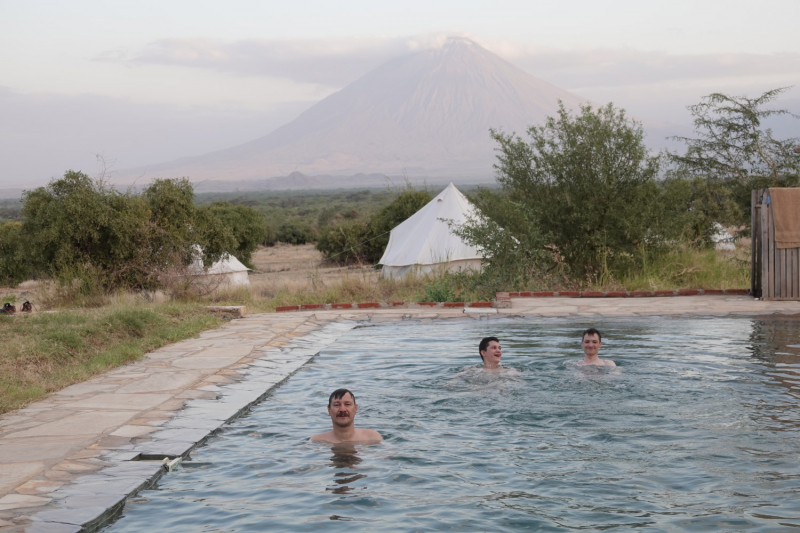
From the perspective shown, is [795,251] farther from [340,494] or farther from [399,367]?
[340,494]

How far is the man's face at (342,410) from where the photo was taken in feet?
18.3

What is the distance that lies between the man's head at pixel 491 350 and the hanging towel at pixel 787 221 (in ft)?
20.1

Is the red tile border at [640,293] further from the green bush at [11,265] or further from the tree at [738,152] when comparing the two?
the green bush at [11,265]

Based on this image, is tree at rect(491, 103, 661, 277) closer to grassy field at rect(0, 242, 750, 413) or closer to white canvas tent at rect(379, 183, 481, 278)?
grassy field at rect(0, 242, 750, 413)

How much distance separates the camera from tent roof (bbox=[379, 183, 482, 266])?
2188 cm

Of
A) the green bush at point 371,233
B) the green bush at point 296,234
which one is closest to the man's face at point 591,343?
the green bush at point 371,233

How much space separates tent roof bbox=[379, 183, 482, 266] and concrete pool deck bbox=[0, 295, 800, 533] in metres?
10.3

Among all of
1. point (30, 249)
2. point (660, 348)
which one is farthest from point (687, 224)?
point (30, 249)

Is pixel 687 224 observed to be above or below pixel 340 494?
above

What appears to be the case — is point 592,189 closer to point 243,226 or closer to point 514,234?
point 514,234

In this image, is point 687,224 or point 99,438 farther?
point 687,224

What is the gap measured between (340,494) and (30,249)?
41.2ft

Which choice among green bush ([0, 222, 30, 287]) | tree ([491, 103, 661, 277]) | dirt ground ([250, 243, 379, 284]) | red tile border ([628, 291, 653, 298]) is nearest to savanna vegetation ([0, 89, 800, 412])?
tree ([491, 103, 661, 277])

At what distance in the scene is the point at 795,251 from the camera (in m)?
11.5
